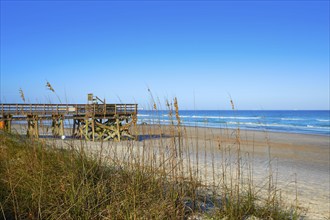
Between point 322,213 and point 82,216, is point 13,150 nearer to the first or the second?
point 82,216

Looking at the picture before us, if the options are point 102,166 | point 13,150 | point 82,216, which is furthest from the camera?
point 13,150

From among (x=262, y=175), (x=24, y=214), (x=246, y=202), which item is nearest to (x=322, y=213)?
(x=246, y=202)

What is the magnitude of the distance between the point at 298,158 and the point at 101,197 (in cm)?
1562

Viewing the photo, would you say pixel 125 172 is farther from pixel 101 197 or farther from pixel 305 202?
pixel 305 202

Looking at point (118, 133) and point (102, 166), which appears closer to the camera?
point (102, 166)

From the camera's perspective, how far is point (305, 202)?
7.36 meters

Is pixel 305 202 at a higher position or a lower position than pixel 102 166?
lower

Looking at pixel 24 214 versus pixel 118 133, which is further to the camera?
pixel 118 133

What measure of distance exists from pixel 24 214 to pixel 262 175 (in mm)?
9142

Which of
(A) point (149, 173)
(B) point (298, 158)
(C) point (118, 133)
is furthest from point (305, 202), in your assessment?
(C) point (118, 133)

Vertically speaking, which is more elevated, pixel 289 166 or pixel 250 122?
pixel 289 166

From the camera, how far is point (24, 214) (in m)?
3.66

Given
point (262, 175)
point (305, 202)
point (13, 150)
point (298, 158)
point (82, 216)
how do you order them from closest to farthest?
1. point (82, 216)
2. point (13, 150)
3. point (305, 202)
4. point (262, 175)
5. point (298, 158)

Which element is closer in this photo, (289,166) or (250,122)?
(289,166)
